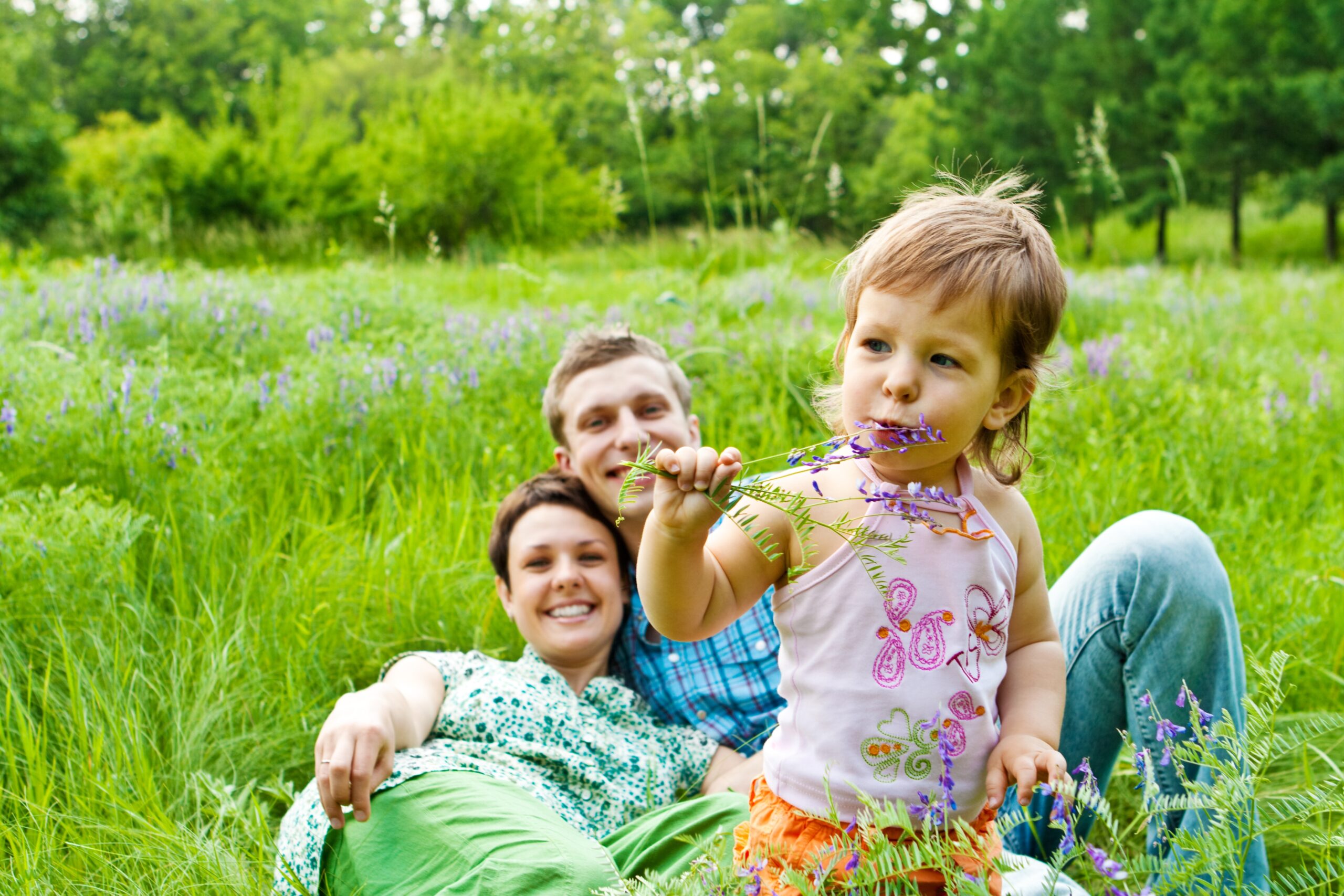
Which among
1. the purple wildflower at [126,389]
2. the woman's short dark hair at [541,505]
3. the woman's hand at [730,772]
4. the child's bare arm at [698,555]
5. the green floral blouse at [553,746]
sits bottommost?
the woman's hand at [730,772]

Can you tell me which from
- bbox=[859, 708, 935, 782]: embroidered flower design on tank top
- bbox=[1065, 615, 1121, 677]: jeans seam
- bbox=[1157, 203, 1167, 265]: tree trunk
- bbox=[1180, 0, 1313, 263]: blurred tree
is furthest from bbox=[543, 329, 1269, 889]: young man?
bbox=[1180, 0, 1313, 263]: blurred tree

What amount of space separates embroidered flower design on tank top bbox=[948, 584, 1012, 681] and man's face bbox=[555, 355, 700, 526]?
1072 mm

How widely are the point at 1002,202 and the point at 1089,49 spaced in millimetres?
23662

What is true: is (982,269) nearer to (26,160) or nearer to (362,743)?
(362,743)

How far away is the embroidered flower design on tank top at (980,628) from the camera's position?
1.33m

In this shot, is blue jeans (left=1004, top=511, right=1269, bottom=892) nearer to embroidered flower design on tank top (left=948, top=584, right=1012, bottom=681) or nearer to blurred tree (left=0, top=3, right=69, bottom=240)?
embroidered flower design on tank top (left=948, top=584, right=1012, bottom=681)

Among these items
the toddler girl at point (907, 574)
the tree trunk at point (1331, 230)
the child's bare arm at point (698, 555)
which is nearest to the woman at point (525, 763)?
the toddler girl at point (907, 574)

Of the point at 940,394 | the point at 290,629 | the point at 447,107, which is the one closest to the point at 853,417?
the point at 940,394

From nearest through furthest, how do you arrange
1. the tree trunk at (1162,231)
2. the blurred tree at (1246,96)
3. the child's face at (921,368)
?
the child's face at (921,368) → the tree trunk at (1162,231) → the blurred tree at (1246,96)

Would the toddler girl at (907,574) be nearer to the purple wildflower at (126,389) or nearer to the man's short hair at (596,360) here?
the man's short hair at (596,360)

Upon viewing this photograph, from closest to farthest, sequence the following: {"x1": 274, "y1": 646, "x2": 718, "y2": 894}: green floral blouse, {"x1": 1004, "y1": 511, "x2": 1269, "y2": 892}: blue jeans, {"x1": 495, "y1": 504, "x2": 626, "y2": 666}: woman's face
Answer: {"x1": 1004, "y1": 511, "x2": 1269, "y2": 892}: blue jeans < {"x1": 274, "y1": 646, "x2": 718, "y2": 894}: green floral blouse < {"x1": 495, "y1": 504, "x2": 626, "y2": 666}: woman's face

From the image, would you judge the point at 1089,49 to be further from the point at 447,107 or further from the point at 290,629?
the point at 290,629

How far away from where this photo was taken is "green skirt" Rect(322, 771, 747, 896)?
1556 millimetres

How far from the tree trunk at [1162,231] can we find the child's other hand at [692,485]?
16923 mm
